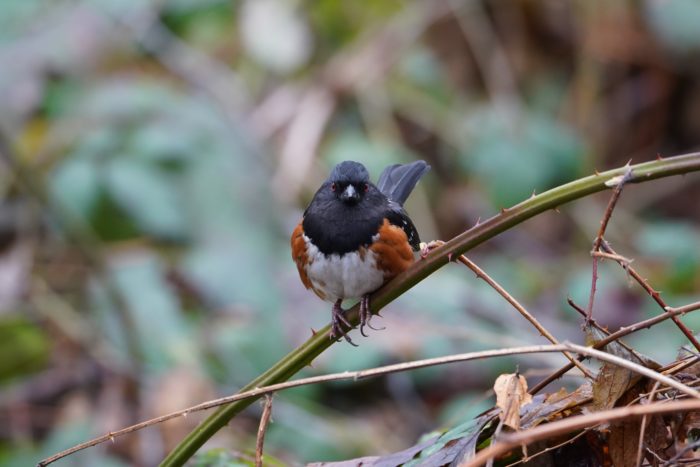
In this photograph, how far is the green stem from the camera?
1164 millimetres

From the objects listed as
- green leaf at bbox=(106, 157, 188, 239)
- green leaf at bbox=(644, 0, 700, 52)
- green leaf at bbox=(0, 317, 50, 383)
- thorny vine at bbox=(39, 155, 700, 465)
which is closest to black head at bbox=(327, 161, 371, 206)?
thorny vine at bbox=(39, 155, 700, 465)

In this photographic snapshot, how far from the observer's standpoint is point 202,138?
494cm

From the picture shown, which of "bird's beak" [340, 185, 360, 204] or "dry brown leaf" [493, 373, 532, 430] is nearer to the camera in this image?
"dry brown leaf" [493, 373, 532, 430]

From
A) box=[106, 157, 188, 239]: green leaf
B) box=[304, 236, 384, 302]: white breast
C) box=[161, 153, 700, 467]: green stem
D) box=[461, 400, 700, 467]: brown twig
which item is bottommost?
box=[461, 400, 700, 467]: brown twig

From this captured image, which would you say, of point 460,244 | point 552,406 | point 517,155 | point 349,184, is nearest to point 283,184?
point 517,155

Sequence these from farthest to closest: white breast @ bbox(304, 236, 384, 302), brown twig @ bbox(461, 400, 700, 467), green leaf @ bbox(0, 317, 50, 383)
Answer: green leaf @ bbox(0, 317, 50, 383), white breast @ bbox(304, 236, 384, 302), brown twig @ bbox(461, 400, 700, 467)

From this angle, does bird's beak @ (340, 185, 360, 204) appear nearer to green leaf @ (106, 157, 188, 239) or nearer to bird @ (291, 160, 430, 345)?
bird @ (291, 160, 430, 345)

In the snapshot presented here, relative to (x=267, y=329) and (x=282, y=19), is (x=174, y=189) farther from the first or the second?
(x=282, y=19)

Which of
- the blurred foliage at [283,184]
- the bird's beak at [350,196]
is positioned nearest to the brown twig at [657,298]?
the bird's beak at [350,196]

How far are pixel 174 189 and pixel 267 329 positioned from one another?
95cm

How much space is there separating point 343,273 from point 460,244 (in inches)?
32.0

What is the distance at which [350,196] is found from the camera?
7.24 feet

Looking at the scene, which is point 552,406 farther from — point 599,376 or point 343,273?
point 343,273

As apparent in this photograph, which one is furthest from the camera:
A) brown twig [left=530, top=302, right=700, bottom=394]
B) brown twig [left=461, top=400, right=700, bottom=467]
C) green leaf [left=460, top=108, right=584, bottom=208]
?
green leaf [left=460, top=108, right=584, bottom=208]
